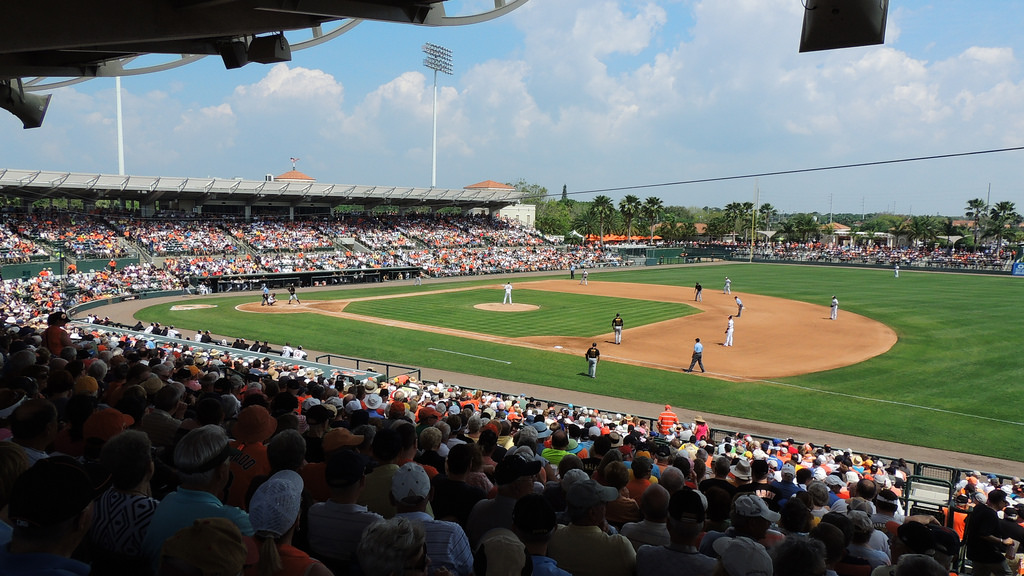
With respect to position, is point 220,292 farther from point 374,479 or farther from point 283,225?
point 374,479

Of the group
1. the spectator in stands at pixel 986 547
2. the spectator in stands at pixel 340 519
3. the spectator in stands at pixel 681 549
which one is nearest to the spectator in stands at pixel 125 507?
the spectator in stands at pixel 340 519

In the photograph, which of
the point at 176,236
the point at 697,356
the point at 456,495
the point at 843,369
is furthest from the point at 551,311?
the point at 176,236

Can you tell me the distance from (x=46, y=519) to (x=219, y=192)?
193 feet

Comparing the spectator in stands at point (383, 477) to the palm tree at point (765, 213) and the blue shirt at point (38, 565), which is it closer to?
the blue shirt at point (38, 565)

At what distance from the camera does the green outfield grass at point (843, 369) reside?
54.6 feet

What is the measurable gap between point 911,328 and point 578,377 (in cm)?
1912

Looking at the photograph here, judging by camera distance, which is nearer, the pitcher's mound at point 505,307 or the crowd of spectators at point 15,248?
the pitcher's mound at point 505,307

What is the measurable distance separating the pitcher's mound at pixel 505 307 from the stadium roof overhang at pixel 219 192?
29896 mm

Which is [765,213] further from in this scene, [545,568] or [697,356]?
[545,568]

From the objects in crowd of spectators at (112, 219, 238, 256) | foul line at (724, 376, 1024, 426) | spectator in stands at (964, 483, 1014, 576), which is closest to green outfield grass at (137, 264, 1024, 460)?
foul line at (724, 376, 1024, 426)

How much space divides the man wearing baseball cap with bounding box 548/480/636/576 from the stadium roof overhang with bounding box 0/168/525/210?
177ft

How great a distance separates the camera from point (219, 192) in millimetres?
55594

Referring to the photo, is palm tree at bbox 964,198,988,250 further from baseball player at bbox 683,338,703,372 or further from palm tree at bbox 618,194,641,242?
baseball player at bbox 683,338,703,372

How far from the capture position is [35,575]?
2.60 metres
